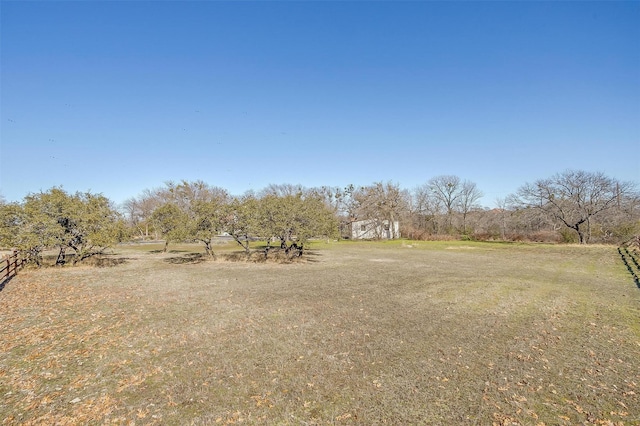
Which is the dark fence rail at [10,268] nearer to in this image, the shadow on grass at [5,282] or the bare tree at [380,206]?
the shadow on grass at [5,282]

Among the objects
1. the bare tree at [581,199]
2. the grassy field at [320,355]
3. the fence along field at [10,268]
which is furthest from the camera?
the bare tree at [581,199]

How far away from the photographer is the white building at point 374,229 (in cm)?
5191

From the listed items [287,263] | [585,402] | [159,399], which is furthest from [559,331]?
[287,263]

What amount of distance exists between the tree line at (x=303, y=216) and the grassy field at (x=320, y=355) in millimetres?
7023

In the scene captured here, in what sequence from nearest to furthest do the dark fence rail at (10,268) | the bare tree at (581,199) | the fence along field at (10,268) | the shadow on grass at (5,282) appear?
1. the shadow on grass at (5,282)
2. the fence along field at (10,268)
3. the dark fence rail at (10,268)
4. the bare tree at (581,199)

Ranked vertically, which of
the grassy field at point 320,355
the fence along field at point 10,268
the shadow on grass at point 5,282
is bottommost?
the grassy field at point 320,355

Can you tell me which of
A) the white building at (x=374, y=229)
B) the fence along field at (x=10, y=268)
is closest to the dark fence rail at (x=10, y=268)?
the fence along field at (x=10, y=268)

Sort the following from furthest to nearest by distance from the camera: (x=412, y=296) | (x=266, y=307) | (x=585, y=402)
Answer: (x=412, y=296)
(x=266, y=307)
(x=585, y=402)

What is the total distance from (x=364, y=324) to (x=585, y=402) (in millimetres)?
5026

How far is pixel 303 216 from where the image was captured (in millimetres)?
22938

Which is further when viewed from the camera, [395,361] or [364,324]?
[364,324]

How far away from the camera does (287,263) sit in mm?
22656

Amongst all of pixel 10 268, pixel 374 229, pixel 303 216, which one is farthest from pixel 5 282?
pixel 374 229

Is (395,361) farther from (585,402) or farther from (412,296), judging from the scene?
(412,296)
